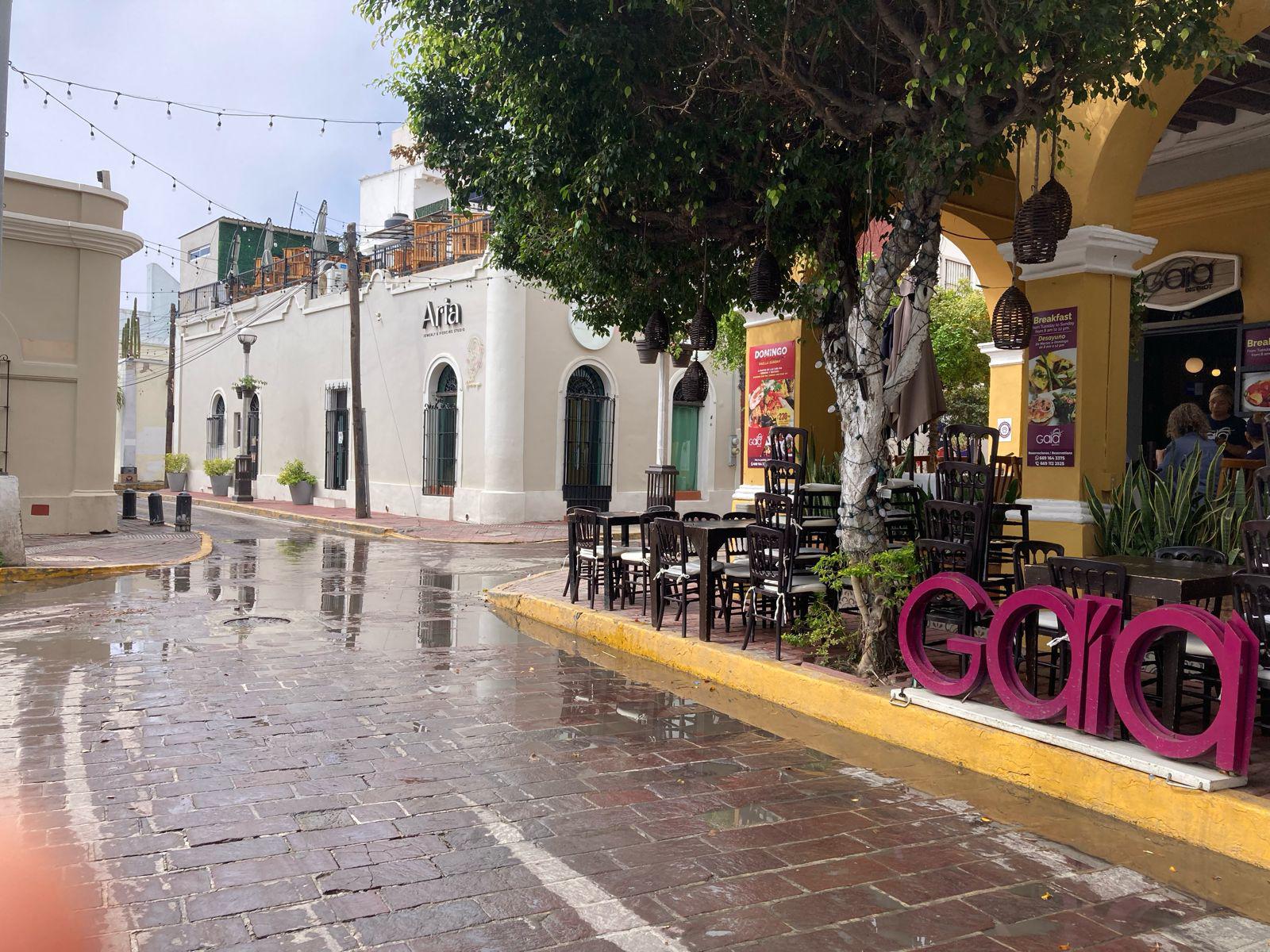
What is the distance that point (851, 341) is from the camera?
264 inches

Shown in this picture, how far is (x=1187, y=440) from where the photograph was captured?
7879mm

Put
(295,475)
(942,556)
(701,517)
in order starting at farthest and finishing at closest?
1. (295,475)
2. (701,517)
3. (942,556)

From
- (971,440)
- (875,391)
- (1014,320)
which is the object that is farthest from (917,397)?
(875,391)

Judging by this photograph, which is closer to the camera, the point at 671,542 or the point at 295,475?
the point at 671,542

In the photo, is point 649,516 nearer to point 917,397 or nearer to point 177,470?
point 917,397

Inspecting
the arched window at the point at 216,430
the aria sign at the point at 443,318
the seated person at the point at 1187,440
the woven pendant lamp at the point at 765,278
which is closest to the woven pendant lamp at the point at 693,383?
the woven pendant lamp at the point at 765,278

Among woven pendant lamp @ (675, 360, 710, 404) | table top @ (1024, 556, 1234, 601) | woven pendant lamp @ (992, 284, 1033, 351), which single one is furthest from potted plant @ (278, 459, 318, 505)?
table top @ (1024, 556, 1234, 601)

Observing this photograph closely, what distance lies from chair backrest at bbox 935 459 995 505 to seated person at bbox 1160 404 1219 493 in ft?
6.62

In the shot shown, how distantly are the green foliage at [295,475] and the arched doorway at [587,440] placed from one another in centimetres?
870

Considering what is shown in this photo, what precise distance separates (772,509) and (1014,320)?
2329 mm

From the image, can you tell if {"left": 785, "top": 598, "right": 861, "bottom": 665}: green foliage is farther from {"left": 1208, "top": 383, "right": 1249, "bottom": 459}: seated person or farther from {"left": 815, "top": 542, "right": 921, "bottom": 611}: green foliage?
{"left": 1208, "top": 383, "right": 1249, "bottom": 459}: seated person

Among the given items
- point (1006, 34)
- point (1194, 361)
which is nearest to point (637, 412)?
point (1194, 361)

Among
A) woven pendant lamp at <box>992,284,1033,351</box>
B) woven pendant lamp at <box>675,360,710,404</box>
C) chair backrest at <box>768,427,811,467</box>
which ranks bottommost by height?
chair backrest at <box>768,427,811,467</box>

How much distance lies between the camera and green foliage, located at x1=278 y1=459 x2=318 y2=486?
26.9m
